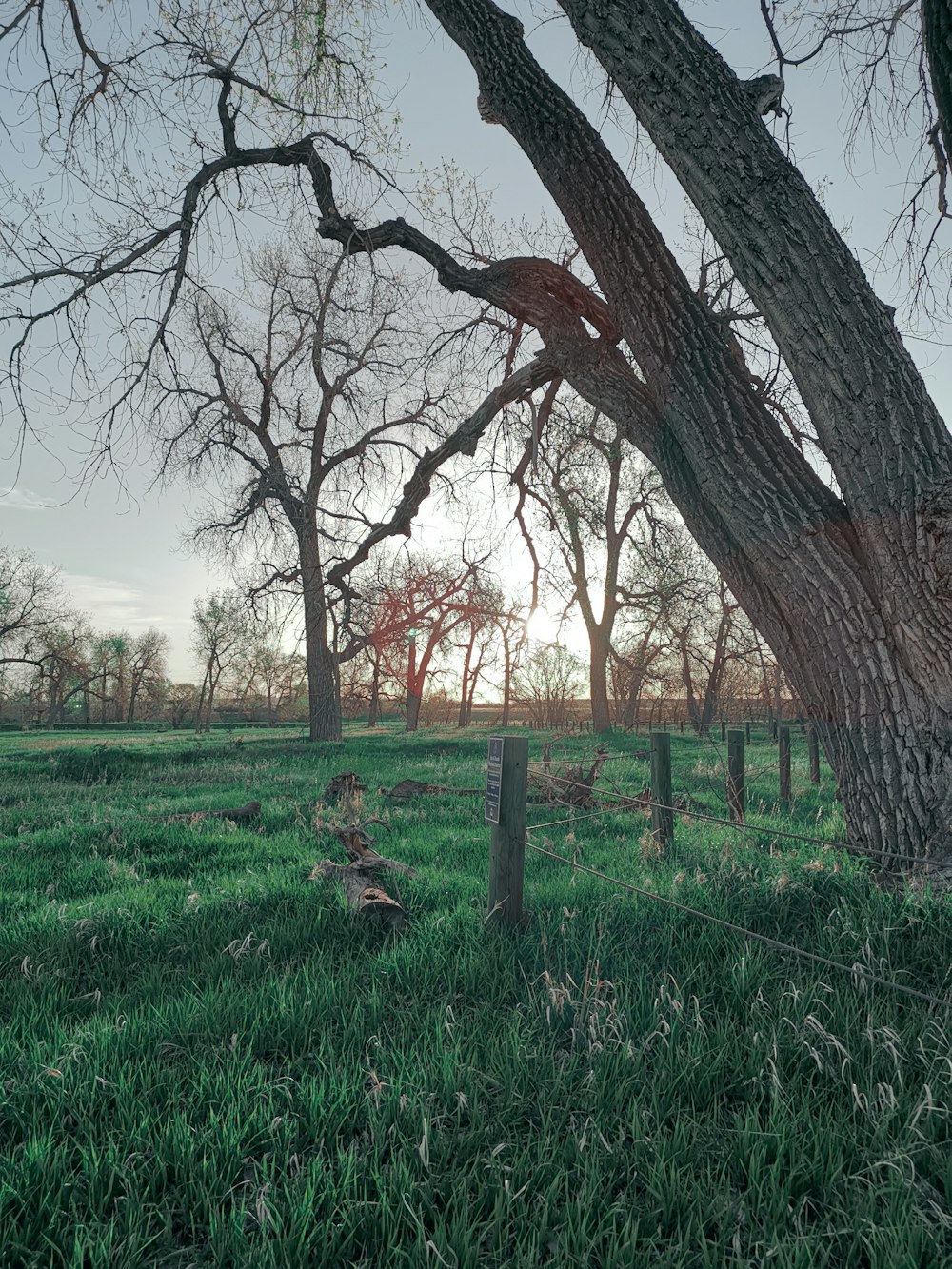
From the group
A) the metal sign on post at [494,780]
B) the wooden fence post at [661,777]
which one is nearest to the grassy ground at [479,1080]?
the metal sign on post at [494,780]

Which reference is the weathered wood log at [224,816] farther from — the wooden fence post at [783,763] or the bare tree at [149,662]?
the bare tree at [149,662]

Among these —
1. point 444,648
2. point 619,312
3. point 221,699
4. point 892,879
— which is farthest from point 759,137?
point 221,699

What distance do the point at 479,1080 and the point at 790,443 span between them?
149 inches

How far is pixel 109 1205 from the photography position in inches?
78.4

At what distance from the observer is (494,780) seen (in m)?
4.07

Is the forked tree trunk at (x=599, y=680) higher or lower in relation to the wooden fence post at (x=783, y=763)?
higher

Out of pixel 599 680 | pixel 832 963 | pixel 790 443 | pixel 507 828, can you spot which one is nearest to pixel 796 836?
pixel 832 963

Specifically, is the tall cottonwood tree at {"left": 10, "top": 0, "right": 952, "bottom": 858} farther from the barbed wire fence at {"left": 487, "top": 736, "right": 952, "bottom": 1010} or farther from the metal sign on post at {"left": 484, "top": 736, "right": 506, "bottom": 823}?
the metal sign on post at {"left": 484, "top": 736, "right": 506, "bottom": 823}

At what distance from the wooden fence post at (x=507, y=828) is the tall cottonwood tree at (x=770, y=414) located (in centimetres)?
178

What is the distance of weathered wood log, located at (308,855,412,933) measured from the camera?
4152 millimetres

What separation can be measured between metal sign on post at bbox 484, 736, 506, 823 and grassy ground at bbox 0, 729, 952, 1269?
0.66m

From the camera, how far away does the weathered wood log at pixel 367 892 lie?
4152 millimetres

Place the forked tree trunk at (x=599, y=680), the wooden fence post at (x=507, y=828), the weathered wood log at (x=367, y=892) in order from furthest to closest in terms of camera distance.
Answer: the forked tree trunk at (x=599, y=680) < the weathered wood log at (x=367, y=892) < the wooden fence post at (x=507, y=828)

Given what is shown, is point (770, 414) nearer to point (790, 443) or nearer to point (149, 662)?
point (790, 443)
